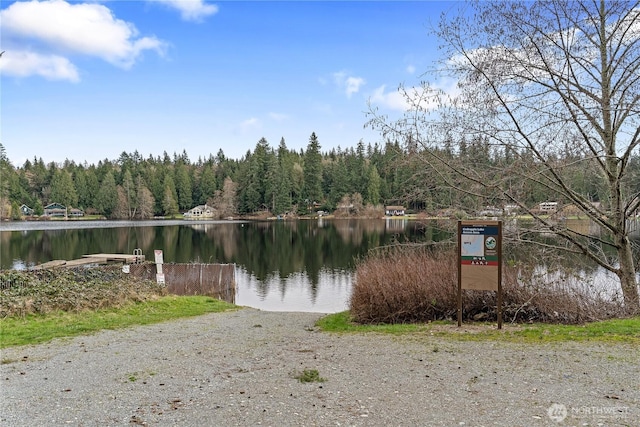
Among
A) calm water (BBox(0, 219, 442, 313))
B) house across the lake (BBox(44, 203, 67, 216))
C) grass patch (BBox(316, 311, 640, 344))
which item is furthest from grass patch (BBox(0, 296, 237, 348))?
house across the lake (BBox(44, 203, 67, 216))

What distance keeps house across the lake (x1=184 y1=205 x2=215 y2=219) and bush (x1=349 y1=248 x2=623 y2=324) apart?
329 feet

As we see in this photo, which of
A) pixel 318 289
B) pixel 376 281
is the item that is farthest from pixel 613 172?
pixel 318 289

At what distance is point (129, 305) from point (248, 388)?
333 inches

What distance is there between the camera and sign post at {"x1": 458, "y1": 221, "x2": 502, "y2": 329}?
8.29m

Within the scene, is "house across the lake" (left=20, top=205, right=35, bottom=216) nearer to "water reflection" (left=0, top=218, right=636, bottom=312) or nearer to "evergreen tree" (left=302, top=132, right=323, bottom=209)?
"evergreen tree" (left=302, top=132, right=323, bottom=209)

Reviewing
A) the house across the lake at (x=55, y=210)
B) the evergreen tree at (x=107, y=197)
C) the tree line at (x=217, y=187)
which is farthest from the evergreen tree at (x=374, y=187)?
the house across the lake at (x=55, y=210)

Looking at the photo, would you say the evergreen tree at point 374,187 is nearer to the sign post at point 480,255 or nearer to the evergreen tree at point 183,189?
the evergreen tree at point 183,189

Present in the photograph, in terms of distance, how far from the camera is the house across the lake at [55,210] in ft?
360

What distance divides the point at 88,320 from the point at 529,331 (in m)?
9.09

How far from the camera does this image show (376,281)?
10102 mm

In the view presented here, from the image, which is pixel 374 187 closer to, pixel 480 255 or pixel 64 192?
pixel 64 192

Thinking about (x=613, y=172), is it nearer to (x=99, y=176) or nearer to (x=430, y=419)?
(x=430, y=419)

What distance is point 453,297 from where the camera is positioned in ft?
32.0

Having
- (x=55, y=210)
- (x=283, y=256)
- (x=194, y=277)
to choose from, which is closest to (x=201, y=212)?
(x=55, y=210)
